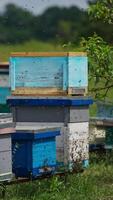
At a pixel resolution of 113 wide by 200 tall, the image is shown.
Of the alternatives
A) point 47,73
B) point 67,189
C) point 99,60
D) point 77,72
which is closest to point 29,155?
point 67,189

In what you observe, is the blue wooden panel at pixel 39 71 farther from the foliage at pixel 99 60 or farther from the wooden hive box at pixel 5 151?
the foliage at pixel 99 60

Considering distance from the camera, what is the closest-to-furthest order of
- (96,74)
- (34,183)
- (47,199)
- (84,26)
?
(47,199) < (34,183) < (96,74) < (84,26)

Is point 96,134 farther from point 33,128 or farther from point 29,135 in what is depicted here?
point 29,135

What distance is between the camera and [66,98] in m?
6.68

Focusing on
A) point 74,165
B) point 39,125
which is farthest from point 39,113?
point 74,165

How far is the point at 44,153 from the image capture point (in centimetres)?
626

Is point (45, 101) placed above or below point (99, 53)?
below

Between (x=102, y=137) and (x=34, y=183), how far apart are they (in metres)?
2.18

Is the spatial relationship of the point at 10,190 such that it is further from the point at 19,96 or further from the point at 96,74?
the point at 96,74

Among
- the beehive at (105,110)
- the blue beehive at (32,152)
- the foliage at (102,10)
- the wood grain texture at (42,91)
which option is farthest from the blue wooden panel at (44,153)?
the foliage at (102,10)

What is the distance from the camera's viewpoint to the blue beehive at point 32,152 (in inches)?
242

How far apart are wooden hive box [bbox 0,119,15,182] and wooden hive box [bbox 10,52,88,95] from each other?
971mm

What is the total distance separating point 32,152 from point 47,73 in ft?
3.32

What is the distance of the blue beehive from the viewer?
6156 mm
